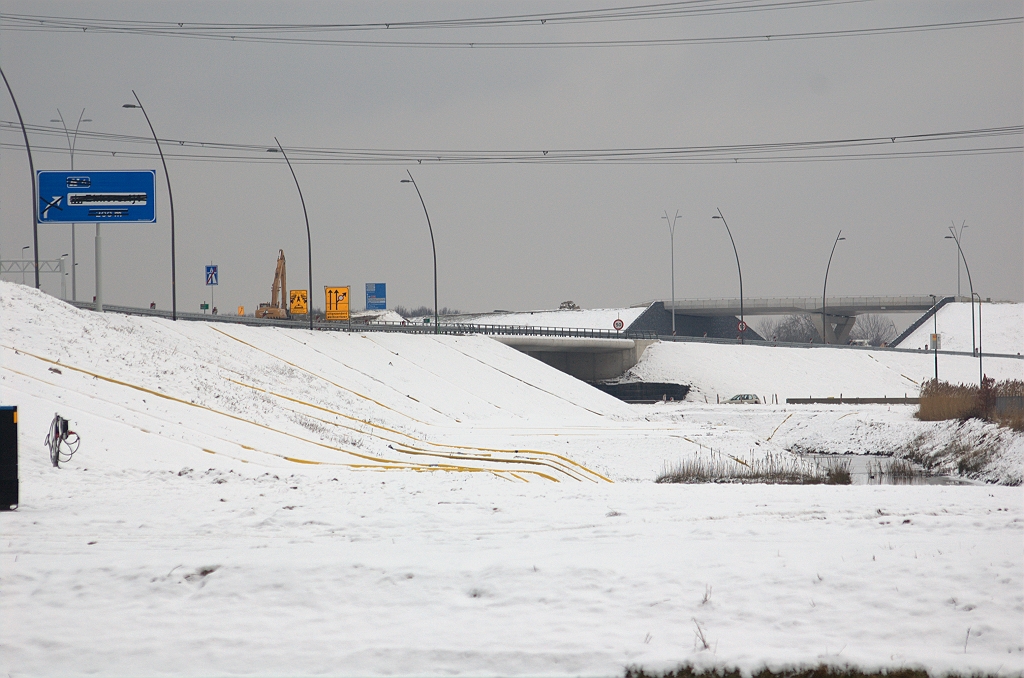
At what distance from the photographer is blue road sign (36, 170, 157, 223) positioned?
3709 cm

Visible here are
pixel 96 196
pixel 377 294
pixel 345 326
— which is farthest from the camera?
pixel 377 294

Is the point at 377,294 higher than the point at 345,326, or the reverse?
the point at 377,294

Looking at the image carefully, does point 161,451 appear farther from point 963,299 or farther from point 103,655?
point 963,299

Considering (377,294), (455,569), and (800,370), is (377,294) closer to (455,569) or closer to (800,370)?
(800,370)

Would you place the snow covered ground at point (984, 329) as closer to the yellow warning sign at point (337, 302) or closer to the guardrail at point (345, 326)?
the guardrail at point (345, 326)

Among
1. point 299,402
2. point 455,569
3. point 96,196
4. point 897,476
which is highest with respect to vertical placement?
point 96,196

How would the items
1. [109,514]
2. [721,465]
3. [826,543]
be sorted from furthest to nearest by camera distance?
[721,465] → [109,514] → [826,543]

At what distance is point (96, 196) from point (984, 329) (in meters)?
103

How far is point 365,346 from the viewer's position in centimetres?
5200

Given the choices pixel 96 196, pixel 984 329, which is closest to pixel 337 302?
pixel 96 196

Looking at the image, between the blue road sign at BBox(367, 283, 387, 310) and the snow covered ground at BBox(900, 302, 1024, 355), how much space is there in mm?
59487

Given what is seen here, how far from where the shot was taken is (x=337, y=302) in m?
61.5

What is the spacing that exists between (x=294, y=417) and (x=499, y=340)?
40367 mm

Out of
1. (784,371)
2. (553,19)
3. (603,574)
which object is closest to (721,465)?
(603,574)
